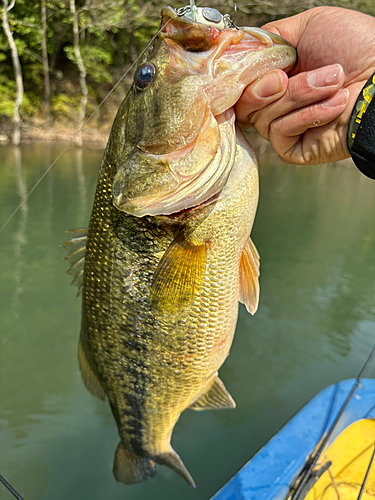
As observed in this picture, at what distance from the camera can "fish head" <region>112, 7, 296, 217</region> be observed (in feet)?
3.74

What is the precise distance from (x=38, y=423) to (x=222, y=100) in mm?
3265

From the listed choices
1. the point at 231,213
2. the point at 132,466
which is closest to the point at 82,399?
the point at 132,466

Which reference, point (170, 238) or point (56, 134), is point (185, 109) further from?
point (56, 134)

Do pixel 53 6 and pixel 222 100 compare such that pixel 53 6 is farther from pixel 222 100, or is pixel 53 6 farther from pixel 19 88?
pixel 222 100

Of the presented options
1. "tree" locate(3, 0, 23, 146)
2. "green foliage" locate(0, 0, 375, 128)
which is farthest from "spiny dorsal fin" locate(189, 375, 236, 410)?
"green foliage" locate(0, 0, 375, 128)

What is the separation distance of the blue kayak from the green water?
928 mm

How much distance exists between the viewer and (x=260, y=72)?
1192 millimetres

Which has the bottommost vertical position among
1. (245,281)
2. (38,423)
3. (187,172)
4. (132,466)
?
(38,423)

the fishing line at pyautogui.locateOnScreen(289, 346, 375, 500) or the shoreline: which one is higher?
the fishing line at pyautogui.locateOnScreen(289, 346, 375, 500)

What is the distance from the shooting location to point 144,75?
1214 mm

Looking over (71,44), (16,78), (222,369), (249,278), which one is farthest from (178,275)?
(71,44)

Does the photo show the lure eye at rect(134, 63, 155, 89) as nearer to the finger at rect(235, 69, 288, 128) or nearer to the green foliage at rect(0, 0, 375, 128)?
the finger at rect(235, 69, 288, 128)

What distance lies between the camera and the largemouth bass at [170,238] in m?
1.16

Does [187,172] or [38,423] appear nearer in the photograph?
[187,172]
